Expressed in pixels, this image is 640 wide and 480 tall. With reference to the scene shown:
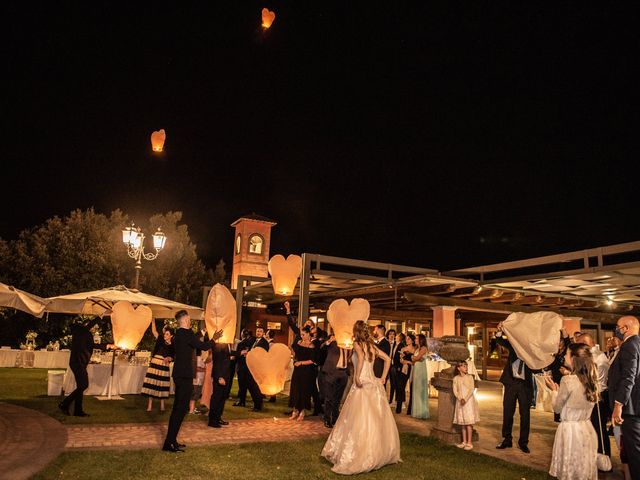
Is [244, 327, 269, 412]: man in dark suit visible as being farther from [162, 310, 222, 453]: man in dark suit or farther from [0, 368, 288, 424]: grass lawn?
[162, 310, 222, 453]: man in dark suit

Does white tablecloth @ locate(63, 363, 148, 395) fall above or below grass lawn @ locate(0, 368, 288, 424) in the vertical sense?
above

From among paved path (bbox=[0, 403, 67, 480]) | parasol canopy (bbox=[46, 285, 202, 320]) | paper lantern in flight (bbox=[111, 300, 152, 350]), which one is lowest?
paved path (bbox=[0, 403, 67, 480])

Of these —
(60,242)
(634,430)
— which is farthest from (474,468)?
(60,242)

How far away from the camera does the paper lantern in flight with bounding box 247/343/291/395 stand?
899 centimetres

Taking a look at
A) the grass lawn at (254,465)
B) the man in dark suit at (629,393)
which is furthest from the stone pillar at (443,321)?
the man in dark suit at (629,393)

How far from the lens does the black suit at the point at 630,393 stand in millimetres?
4512

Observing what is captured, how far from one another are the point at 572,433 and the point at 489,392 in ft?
34.2

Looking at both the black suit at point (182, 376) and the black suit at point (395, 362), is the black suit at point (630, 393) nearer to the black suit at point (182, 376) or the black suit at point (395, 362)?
the black suit at point (182, 376)

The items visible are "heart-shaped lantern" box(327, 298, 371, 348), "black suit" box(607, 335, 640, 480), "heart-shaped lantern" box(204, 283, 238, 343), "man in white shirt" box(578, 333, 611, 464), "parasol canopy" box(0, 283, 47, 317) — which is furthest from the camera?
"heart-shaped lantern" box(327, 298, 371, 348)

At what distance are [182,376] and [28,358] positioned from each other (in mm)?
14864

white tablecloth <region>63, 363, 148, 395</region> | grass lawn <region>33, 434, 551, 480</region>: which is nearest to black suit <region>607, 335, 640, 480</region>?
grass lawn <region>33, 434, 551, 480</region>

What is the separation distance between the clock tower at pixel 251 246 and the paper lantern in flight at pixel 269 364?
26911 mm

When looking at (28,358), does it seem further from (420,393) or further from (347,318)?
(420,393)

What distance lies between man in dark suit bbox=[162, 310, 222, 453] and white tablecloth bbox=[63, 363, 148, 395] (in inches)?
219
